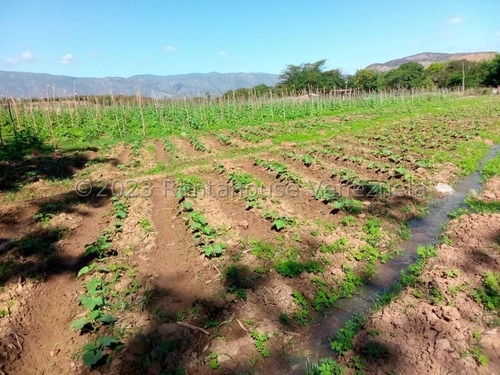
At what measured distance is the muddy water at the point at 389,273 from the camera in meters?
3.68

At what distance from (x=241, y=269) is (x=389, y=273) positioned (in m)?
2.28

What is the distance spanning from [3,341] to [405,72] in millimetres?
80604

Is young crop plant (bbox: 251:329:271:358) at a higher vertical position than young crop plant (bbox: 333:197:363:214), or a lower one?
lower

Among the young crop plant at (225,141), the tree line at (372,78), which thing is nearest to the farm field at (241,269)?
the young crop plant at (225,141)

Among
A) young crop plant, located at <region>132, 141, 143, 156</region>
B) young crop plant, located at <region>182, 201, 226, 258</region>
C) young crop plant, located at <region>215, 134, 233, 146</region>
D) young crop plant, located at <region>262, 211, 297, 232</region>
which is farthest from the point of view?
young crop plant, located at <region>215, 134, 233, 146</region>

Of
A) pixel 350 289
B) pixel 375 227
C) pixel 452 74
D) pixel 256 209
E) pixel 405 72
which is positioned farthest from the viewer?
pixel 405 72

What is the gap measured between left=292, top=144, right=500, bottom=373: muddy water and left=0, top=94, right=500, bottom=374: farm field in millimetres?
72

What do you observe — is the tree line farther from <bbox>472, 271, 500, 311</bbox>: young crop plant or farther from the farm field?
<bbox>472, 271, 500, 311</bbox>: young crop plant

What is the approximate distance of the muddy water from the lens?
12.1 feet

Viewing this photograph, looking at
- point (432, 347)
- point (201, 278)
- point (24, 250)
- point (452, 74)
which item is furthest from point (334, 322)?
point (452, 74)

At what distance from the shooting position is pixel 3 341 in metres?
3.53

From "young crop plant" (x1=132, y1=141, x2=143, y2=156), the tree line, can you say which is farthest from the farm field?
the tree line

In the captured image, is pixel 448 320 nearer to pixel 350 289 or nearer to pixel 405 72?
pixel 350 289

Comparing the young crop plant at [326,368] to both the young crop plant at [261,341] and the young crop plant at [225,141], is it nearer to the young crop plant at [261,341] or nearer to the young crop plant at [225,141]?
the young crop plant at [261,341]
